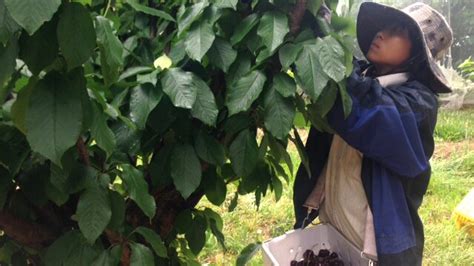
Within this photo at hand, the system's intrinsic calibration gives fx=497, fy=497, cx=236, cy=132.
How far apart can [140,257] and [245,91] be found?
0.29 m

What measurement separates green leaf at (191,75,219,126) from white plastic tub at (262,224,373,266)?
52 cm

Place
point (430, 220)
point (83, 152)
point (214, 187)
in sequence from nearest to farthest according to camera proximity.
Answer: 1. point (83, 152)
2. point (214, 187)
3. point (430, 220)

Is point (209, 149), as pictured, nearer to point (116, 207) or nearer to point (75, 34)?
point (116, 207)

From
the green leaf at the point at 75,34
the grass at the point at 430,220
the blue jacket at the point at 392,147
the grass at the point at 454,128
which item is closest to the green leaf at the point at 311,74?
the blue jacket at the point at 392,147

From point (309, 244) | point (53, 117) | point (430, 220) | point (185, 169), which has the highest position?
point (53, 117)

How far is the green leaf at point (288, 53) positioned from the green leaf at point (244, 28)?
0.06 metres

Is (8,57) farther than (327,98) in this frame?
No

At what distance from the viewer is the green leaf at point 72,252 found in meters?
0.71

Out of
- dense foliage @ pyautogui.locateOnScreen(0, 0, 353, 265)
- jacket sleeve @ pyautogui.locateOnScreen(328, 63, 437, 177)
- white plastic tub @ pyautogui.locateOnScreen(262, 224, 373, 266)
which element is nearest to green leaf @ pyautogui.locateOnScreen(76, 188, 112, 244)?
dense foliage @ pyautogui.locateOnScreen(0, 0, 353, 265)

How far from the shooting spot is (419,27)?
1.08 metres

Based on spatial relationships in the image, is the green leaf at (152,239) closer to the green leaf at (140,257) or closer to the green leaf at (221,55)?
the green leaf at (140,257)

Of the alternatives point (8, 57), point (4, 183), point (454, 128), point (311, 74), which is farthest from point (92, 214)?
point (454, 128)

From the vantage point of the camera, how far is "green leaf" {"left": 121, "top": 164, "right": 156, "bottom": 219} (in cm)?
70

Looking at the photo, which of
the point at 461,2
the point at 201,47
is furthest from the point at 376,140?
the point at 461,2
